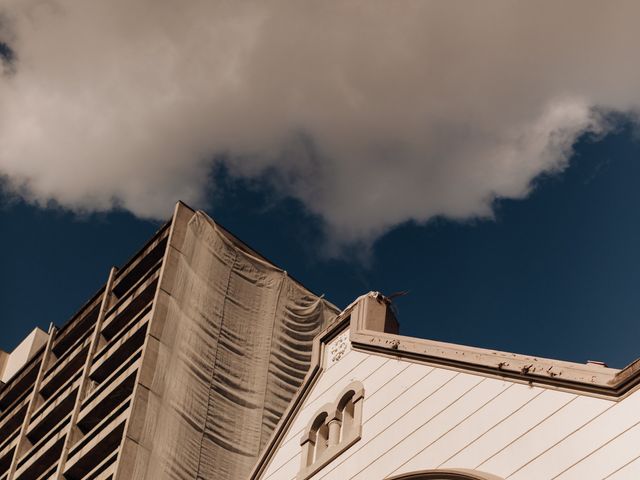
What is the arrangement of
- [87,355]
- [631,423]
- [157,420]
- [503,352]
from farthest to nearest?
[87,355]
[157,420]
[503,352]
[631,423]

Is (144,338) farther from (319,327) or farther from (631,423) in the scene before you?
(631,423)

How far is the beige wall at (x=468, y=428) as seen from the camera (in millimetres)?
15820

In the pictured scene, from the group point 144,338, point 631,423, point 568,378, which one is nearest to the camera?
point 631,423

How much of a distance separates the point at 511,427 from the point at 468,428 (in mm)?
1008

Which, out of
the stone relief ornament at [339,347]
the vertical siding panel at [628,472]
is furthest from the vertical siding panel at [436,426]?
the stone relief ornament at [339,347]

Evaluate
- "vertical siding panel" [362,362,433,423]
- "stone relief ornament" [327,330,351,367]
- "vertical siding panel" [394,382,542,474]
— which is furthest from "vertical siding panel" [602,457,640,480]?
"stone relief ornament" [327,330,351,367]

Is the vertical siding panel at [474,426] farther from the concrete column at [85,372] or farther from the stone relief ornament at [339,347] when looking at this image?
the concrete column at [85,372]

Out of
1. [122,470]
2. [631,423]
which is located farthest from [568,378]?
[122,470]

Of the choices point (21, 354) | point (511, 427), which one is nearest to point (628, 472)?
point (511, 427)

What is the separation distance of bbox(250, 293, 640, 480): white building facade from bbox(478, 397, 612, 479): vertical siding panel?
2 cm

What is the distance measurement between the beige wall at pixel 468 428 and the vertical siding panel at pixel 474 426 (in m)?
0.02

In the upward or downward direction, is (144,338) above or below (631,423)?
above

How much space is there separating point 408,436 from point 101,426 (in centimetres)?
2884

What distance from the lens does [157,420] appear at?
44.2 metres
